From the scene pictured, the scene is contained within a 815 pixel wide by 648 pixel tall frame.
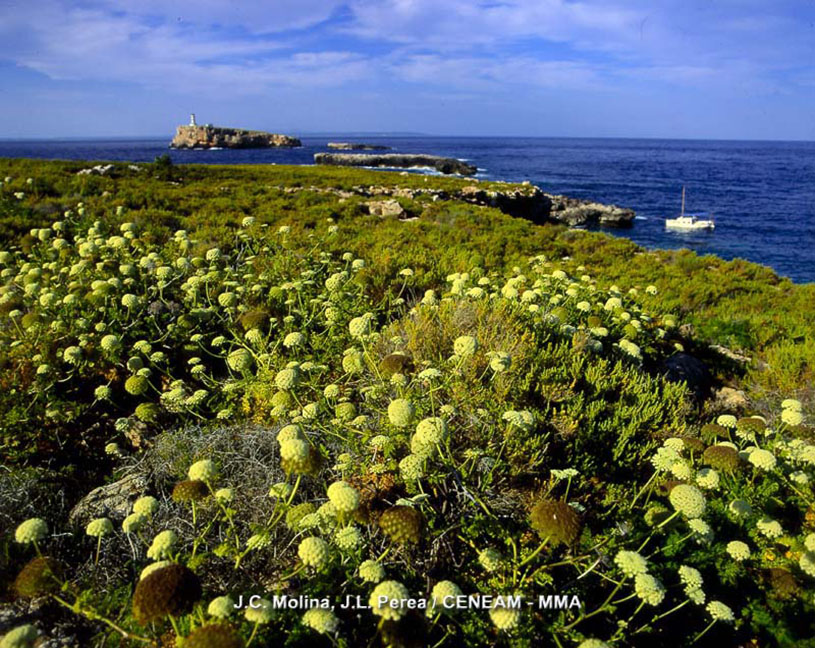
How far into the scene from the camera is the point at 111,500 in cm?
284

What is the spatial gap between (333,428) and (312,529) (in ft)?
2.31

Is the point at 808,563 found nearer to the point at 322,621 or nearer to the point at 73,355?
the point at 322,621

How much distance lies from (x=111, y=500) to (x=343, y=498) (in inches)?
76.0

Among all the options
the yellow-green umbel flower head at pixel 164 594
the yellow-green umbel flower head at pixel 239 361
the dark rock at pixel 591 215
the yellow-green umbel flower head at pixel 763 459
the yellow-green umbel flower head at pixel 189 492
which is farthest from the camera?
the dark rock at pixel 591 215

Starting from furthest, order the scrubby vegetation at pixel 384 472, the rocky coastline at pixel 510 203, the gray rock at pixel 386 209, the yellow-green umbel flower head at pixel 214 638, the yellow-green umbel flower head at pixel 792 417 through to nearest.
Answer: the rocky coastline at pixel 510 203 → the gray rock at pixel 386 209 → the yellow-green umbel flower head at pixel 792 417 → the scrubby vegetation at pixel 384 472 → the yellow-green umbel flower head at pixel 214 638

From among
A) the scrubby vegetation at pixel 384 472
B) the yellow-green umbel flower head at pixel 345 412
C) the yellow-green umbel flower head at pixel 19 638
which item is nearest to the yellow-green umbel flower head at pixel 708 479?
the scrubby vegetation at pixel 384 472

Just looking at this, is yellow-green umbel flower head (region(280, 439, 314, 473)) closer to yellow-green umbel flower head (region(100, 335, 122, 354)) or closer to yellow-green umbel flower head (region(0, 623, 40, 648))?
yellow-green umbel flower head (region(0, 623, 40, 648))

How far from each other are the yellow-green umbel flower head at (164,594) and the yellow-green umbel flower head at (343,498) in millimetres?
561

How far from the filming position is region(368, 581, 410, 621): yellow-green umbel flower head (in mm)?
1619

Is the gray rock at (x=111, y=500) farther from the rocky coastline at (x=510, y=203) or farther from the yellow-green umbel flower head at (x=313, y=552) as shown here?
the rocky coastline at (x=510, y=203)

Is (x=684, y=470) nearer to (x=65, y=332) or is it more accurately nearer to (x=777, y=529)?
(x=777, y=529)

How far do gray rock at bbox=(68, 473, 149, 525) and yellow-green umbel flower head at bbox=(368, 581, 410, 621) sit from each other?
5.92ft

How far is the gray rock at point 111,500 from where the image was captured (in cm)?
271

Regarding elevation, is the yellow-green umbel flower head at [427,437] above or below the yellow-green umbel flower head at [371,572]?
above
